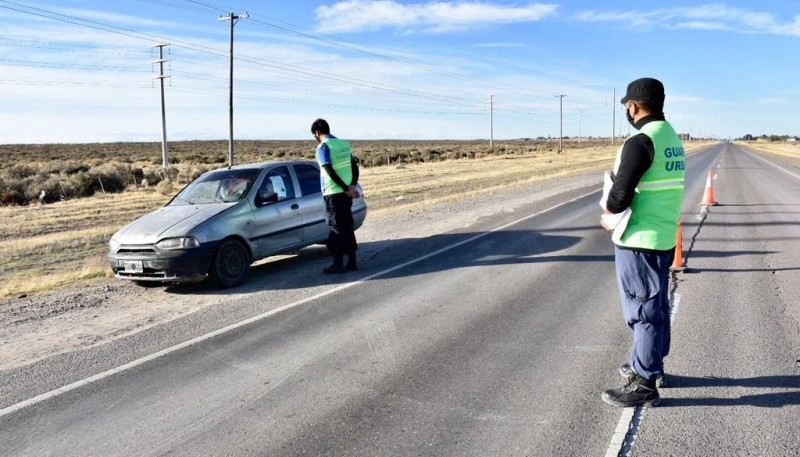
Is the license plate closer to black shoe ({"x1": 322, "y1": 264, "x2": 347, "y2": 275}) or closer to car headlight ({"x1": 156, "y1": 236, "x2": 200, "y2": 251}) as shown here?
car headlight ({"x1": 156, "y1": 236, "x2": 200, "y2": 251})

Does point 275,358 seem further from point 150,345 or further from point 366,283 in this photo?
point 366,283

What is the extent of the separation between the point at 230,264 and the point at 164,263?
0.88m

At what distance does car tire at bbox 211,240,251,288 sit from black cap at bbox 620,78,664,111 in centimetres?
589

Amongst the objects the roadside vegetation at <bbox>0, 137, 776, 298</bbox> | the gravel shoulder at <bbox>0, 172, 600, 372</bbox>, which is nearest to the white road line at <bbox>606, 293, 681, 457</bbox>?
the gravel shoulder at <bbox>0, 172, 600, 372</bbox>

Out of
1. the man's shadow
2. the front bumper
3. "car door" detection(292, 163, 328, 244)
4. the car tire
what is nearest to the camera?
the man's shadow

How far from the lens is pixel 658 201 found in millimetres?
4141

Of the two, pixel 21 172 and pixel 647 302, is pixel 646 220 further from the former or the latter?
pixel 21 172

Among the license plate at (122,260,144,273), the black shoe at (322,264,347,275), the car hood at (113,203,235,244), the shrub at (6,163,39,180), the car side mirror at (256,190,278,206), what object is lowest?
the black shoe at (322,264,347,275)

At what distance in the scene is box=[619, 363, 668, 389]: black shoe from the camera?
4.33 metres

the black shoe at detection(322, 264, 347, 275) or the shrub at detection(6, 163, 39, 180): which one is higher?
the shrub at detection(6, 163, 39, 180)

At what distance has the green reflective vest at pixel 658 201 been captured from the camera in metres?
4.07

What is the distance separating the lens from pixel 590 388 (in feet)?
15.1

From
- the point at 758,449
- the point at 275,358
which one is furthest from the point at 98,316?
the point at 758,449

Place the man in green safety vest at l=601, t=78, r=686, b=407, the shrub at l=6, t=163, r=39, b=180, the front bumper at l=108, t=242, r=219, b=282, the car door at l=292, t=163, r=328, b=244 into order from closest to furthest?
1. the man in green safety vest at l=601, t=78, r=686, b=407
2. the front bumper at l=108, t=242, r=219, b=282
3. the car door at l=292, t=163, r=328, b=244
4. the shrub at l=6, t=163, r=39, b=180
